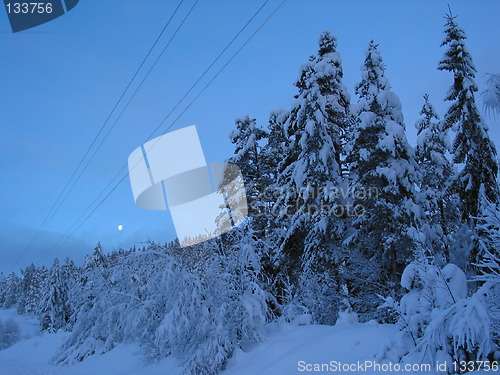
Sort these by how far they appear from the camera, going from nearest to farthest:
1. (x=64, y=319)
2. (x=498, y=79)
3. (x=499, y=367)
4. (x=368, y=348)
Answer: (x=499, y=367) → (x=498, y=79) → (x=368, y=348) → (x=64, y=319)

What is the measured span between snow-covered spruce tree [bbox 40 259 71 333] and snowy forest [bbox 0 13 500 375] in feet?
117

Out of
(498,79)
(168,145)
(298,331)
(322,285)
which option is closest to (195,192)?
(168,145)

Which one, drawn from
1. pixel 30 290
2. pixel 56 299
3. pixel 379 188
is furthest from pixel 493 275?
pixel 30 290

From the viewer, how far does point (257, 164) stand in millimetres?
22734

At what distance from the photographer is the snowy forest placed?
6.16 meters

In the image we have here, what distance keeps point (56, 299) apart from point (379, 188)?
5510cm

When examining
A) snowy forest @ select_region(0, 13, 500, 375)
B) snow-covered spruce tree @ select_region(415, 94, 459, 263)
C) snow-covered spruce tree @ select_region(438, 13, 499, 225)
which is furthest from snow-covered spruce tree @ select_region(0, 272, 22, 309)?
snow-covered spruce tree @ select_region(438, 13, 499, 225)

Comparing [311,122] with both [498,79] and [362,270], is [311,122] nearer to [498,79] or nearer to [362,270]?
[362,270]

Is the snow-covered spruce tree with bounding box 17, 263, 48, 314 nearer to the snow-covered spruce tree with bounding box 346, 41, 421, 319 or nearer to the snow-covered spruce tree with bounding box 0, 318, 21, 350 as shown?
the snow-covered spruce tree with bounding box 0, 318, 21, 350

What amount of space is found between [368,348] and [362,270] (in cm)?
912

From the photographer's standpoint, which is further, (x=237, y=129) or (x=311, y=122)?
(x=237, y=129)

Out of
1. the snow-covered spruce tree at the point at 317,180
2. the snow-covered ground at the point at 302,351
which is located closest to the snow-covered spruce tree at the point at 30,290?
the snow-covered spruce tree at the point at 317,180

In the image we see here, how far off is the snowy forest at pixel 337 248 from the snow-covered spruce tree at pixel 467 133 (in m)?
0.05

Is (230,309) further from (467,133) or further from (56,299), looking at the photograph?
(56,299)
